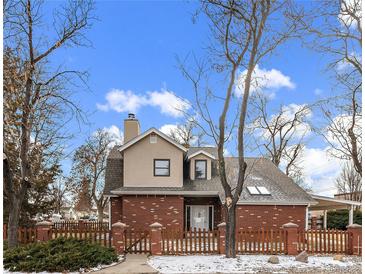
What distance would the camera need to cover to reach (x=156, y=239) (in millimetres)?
12898

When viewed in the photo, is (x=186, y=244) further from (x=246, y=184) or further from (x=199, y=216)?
(x=246, y=184)

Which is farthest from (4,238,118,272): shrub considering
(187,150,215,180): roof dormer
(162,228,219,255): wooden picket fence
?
(187,150,215,180): roof dormer

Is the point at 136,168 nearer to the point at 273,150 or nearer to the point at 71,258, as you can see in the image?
the point at 71,258

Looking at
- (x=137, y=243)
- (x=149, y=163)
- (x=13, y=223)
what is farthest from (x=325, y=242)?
(x=13, y=223)

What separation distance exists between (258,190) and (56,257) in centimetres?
1252

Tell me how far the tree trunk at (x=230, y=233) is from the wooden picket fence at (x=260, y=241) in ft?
2.89

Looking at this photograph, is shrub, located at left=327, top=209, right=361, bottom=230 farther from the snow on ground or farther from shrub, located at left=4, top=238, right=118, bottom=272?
shrub, located at left=4, top=238, right=118, bottom=272

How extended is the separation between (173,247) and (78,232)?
11.2 feet

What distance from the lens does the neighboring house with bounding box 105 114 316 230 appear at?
1927 centimetres

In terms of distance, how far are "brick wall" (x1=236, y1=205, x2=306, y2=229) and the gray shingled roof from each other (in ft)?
1.43

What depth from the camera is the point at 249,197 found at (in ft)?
63.6

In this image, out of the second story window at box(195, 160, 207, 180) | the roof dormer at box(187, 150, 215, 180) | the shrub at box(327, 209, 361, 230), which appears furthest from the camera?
the shrub at box(327, 209, 361, 230)

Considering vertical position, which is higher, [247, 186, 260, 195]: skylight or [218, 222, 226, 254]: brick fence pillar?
[247, 186, 260, 195]: skylight

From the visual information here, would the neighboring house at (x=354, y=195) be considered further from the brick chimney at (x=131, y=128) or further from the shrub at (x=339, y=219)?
the brick chimney at (x=131, y=128)
